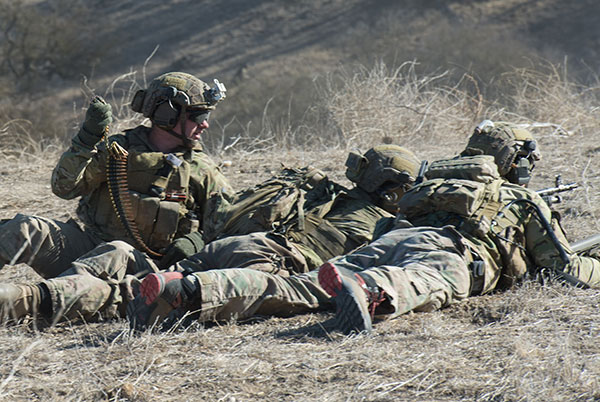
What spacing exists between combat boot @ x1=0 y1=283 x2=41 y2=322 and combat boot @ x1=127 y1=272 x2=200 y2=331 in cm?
53

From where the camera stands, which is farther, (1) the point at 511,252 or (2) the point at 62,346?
(1) the point at 511,252

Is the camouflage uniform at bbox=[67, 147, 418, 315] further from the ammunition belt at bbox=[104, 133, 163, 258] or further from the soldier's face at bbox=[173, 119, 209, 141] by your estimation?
the soldier's face at bbox=[173, 119, 209, 141]

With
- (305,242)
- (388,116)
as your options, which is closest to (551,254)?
(305,242)

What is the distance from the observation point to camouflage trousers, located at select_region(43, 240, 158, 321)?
4.41 m

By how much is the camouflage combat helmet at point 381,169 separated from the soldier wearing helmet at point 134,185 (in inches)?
33.0

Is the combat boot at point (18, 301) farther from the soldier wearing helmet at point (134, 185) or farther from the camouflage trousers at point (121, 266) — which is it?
Answer: the soldier wearing helmet at point (134, 185)

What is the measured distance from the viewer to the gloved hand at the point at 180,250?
17.4ft

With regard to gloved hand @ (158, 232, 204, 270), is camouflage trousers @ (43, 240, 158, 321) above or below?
above

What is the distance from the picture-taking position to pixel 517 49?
79.2 feet

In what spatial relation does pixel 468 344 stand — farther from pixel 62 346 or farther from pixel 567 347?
pixel 62 346

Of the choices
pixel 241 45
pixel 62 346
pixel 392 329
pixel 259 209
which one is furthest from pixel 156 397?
pixel 241 45

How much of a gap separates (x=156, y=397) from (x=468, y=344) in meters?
1.45

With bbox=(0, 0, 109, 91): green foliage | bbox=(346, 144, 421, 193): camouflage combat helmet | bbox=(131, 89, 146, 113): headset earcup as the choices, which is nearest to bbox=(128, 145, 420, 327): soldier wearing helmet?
bbox=(346, 144, 421, 193): camouflage combat helmet

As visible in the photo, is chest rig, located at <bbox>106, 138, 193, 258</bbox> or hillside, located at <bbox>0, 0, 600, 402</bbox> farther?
chest rig, located at <bbox>106, 138, 193, 258</bbox>
